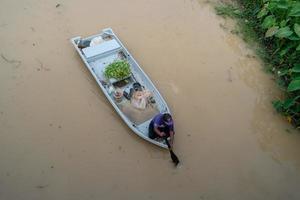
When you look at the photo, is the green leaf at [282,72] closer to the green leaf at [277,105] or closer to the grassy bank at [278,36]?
the grassy bank at [278,36]

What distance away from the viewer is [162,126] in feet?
13.9

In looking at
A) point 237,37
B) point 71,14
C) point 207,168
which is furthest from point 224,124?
point 71,14

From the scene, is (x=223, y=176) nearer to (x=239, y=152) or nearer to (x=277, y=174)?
(x=239, y=152)

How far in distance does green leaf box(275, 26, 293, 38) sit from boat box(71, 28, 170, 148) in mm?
2427

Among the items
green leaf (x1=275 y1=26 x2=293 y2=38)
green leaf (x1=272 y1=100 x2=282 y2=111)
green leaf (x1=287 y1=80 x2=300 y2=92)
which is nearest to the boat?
green leaf (x1=272 y1=100 x2=282 y2=111)

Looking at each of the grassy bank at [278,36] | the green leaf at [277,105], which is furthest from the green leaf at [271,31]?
the green leaf at [277,105]

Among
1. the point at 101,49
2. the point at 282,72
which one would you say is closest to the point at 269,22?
the point at 282,72

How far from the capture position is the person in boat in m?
4.24

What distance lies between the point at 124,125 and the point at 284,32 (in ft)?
10.5

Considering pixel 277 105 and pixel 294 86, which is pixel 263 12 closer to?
pixel 294 86

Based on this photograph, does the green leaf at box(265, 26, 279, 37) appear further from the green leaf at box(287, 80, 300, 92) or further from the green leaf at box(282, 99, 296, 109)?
the green leaf at box(282, 99, 296, 109)

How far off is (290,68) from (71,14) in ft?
13.3

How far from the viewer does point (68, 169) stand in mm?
4129

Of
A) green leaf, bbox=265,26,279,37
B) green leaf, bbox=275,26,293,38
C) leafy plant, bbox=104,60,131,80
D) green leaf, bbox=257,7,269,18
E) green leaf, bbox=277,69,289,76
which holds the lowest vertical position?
green leaf, bbox=277,69,289,76
